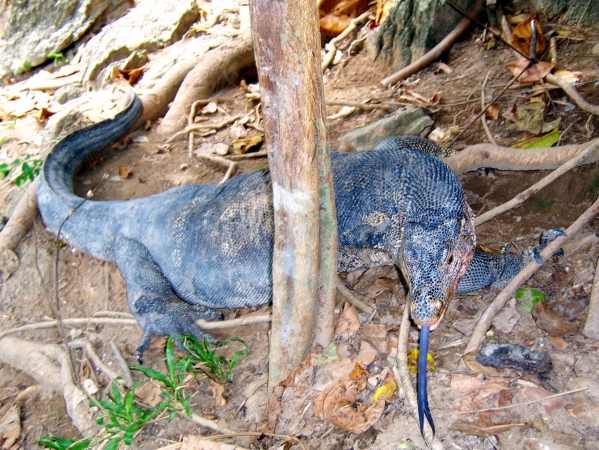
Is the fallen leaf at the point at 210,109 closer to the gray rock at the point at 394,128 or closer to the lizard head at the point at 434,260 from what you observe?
the gray rock at the point at 394,128

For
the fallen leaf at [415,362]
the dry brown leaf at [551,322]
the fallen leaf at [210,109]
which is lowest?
the fallen leaf at [210,109]

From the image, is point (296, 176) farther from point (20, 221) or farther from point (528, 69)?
point (20, 221)

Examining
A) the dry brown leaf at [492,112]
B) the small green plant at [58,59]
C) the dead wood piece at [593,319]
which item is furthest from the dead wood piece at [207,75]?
the dead wood piece at [593,319]

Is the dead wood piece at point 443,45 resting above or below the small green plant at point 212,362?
above

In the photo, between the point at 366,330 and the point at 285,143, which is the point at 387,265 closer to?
the point at 366,330

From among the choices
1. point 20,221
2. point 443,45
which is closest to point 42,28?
point 20,221

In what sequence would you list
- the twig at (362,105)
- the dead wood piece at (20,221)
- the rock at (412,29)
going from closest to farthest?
the dead wood piece at (20,221) → the twig at (362,105) → the rock at (412,29)

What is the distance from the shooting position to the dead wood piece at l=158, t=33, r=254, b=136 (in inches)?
233

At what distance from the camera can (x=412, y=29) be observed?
5.18 meters

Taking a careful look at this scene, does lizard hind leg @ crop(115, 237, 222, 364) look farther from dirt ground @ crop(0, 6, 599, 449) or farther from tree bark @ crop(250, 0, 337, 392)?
tree bark @ crop(250, 0, 337, 392)

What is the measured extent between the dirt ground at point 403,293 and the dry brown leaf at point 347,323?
5cm

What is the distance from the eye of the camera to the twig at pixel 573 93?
3.49m

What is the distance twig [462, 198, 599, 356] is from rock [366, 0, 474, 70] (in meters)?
2.81

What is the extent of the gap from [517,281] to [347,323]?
100 centimetres
